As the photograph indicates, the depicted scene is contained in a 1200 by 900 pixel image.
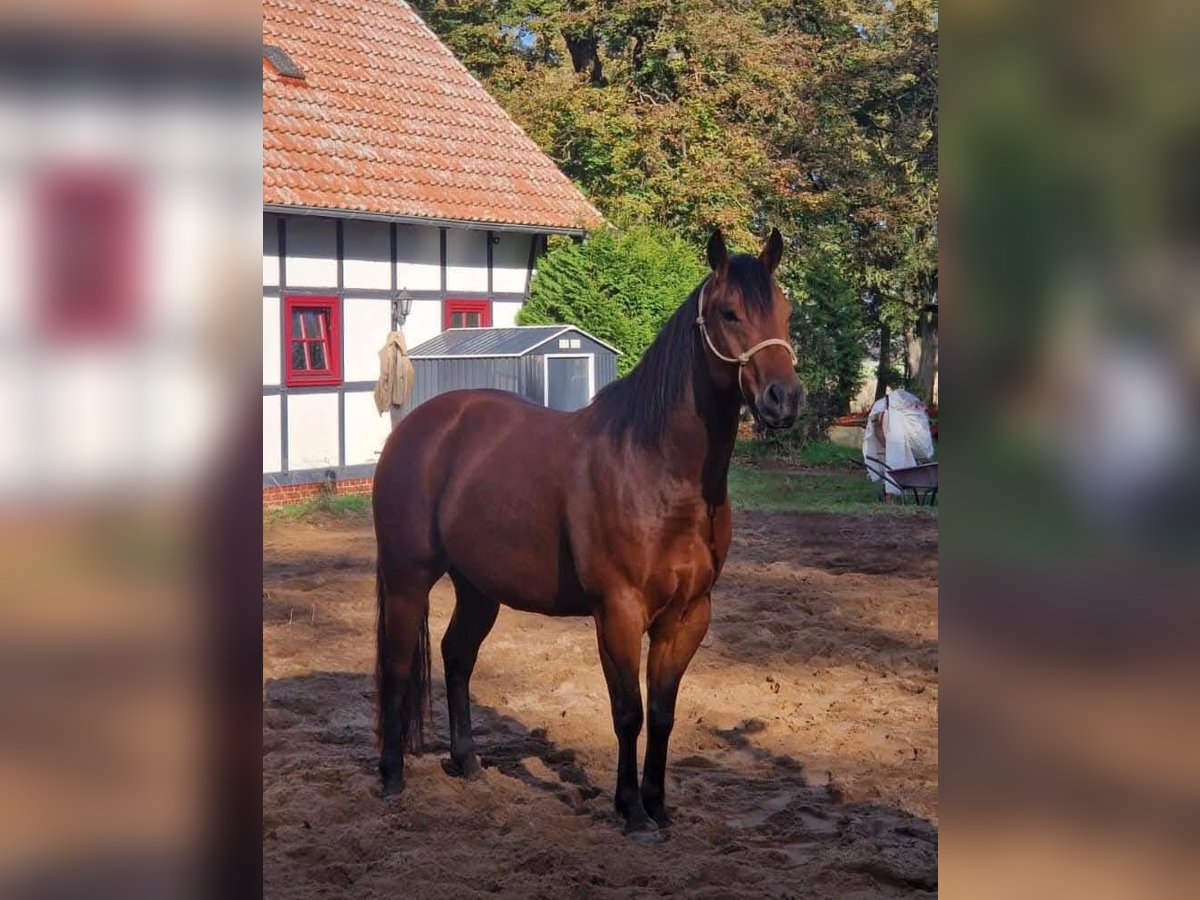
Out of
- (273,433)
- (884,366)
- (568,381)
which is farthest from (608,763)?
(884,366)

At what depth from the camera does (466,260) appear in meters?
17.0

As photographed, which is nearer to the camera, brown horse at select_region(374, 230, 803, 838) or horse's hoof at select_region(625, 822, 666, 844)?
brown horse at select_region(374, 230, 803, 838)

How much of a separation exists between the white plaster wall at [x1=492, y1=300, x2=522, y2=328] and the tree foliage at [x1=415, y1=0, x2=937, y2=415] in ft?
15.4

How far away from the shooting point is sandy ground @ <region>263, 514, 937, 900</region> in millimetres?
4207

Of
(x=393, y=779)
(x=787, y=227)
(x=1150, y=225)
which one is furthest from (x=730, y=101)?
(x=1150, y=225)

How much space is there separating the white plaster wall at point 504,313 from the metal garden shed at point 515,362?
1.11 m

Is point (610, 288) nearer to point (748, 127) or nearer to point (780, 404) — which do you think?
point (748, 127)

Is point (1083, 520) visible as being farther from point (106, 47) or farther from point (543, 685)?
point (543, 685)

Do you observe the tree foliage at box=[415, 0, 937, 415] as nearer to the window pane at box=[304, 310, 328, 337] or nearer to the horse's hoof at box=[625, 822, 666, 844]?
the window pane at box=[304, 310, 328, 337]

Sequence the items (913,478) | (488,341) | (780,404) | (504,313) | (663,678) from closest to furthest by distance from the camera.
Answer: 1. (780,404)
2. (663,678)
3. (913,478)
4. (488,341)
5. (504,313)

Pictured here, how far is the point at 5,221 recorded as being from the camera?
2.75ft

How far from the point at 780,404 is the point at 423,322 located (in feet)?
40.6

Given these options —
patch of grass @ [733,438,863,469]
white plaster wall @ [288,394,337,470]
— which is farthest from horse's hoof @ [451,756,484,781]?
patch of grass @ [733,438,863,469]

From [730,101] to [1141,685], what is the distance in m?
23.4
